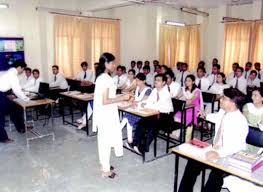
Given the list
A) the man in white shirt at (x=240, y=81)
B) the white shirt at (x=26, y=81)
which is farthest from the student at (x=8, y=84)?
the man in white shirt at (x=240, y=81)

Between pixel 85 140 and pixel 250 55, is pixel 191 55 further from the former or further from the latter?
pixel 85 140

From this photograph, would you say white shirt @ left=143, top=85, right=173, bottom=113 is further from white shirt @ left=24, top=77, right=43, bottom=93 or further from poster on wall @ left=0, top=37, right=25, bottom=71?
poster on wall @ left=0, top=37, right=25, bottom=71

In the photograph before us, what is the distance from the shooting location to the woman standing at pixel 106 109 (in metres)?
3.23

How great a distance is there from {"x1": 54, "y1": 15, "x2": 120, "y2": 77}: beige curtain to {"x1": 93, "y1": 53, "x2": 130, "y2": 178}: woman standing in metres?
4.78

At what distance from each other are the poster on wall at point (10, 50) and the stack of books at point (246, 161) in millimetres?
Result: 6502

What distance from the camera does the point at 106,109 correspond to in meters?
3.31

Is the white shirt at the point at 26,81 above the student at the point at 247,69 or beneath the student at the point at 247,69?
beneath

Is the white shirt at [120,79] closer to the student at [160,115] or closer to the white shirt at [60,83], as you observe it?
the white shirt at [60,83]

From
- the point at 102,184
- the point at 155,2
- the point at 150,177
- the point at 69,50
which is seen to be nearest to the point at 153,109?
the point at 150,177

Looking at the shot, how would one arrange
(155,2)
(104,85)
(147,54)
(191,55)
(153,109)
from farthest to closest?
(191,55)
(147,54)
(155,2)
(153,109)
(104,85)

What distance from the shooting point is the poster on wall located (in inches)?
275

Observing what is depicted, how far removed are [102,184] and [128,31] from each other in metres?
6.26

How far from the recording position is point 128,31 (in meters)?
8.77

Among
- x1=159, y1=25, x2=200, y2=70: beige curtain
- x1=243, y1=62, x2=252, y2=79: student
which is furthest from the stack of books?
x1=159, y1=25, x2=200, y2=70: beige curtain
